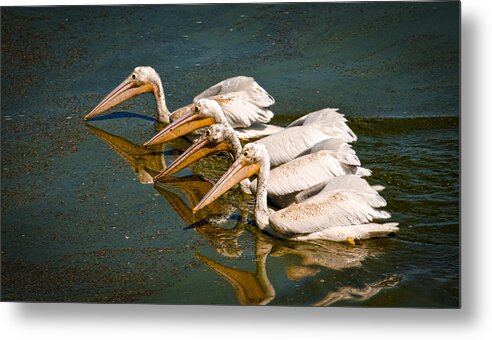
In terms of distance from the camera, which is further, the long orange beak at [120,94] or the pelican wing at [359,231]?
the long orange beak at [120,94]

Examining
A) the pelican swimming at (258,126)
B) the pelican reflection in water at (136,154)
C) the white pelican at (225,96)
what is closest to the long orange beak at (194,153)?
the pelican reflection in water at (136,154)

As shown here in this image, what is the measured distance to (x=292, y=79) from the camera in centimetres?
678

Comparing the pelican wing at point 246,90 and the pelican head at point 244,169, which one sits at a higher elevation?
the pelican wing at point 246,90

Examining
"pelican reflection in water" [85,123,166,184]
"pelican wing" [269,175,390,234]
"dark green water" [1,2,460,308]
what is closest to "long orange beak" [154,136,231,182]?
"dark green water" [1,2,460,308]

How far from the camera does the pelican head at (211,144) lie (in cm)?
664

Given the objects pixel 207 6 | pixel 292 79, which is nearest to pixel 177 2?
pixel 207 6

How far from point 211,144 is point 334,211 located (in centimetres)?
111

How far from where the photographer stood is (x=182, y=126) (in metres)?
7.05

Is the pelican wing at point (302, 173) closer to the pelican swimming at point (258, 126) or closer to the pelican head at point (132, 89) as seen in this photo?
the pelican swimming at point (258, 126)

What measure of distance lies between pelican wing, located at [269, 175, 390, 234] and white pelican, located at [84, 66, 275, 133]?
1176 millimetres

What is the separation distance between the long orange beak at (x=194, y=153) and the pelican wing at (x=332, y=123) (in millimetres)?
532

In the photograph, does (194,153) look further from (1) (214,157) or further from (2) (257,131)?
(2) (257,131)

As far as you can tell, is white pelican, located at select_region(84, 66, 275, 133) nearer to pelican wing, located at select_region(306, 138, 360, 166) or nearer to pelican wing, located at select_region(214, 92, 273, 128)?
pelican wing, located at select_region(214, 92, 273, 128)

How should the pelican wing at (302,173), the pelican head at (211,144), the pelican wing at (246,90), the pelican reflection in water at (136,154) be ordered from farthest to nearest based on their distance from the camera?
the pelican reflection in water at (136,154), the pelican wing at (246,90), the pelican head at (211,144), the pelican wing at (302,173)
